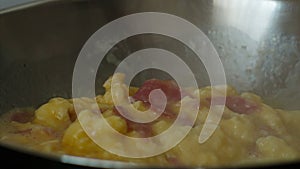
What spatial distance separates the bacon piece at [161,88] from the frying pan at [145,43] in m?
0.16

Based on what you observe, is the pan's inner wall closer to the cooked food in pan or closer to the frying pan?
the frying pan

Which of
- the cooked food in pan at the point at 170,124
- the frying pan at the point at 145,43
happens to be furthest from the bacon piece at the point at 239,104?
the frying pan at the point at 145,43

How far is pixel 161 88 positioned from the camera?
1251mm

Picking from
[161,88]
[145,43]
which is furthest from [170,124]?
[145,43]

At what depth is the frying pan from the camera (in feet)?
4.27

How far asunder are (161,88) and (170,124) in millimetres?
176

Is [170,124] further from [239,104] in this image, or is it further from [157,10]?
[157,10]

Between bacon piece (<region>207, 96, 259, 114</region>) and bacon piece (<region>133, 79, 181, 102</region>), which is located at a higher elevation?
bacon piece (<region>133, 79, 181, 102</region>)

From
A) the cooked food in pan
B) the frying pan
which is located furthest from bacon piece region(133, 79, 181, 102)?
the frying pan

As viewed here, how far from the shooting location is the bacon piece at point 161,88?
1.21 metres

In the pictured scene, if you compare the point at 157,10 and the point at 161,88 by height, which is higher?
the point at 157,10

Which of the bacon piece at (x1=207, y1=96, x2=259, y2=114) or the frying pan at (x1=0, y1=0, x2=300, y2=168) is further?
the frying pan at (x1=0, y1=0, x2=300, y2=168)

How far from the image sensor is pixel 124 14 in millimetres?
1464

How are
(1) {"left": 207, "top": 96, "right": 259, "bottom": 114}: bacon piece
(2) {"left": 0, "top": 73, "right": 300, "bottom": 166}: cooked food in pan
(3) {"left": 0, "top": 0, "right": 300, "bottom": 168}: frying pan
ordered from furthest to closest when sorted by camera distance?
1. (3) {"left": 0, "top": 0, "right": 300, "bottom": 168}: frying pan
2. (1) {"left": 207, "top": 96, "right": 259, "bottom": 114}: bacon piece
3. (2) {"left": 0, "top": 73, "right": 300, "bottom": 166}: cooked food in pan
